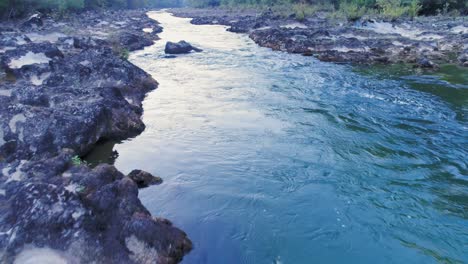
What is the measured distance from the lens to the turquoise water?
22.5ft

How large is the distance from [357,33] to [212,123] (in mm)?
23977

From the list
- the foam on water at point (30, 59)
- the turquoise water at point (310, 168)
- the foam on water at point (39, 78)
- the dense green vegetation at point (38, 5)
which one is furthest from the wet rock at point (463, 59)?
the dense green vegetation at point (38, 5)

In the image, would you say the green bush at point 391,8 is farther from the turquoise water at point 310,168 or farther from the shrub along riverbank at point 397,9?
the turquoise water at point 310,168

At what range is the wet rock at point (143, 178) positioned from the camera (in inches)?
328

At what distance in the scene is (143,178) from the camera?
8445 millimetres

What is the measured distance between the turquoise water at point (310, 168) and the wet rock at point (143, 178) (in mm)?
249

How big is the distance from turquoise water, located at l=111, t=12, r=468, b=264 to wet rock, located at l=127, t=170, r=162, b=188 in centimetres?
25

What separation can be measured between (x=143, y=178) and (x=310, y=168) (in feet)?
14.1

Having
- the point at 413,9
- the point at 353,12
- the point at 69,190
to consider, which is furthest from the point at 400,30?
the point at 69,190

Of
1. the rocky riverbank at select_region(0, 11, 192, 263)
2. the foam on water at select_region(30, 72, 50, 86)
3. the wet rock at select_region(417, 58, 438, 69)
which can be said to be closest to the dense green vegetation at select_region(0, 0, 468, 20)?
the wet rock at select_region(417, 58, 438, 69)

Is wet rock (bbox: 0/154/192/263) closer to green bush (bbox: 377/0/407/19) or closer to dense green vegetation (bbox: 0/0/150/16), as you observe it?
dense green vegetation (bbox: 0/0/150/16)

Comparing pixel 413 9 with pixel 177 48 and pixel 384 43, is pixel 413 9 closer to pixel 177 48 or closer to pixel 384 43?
pixel 384 43

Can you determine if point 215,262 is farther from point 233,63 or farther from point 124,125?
point 233,63

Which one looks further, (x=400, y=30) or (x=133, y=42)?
(x=400, y=30)
